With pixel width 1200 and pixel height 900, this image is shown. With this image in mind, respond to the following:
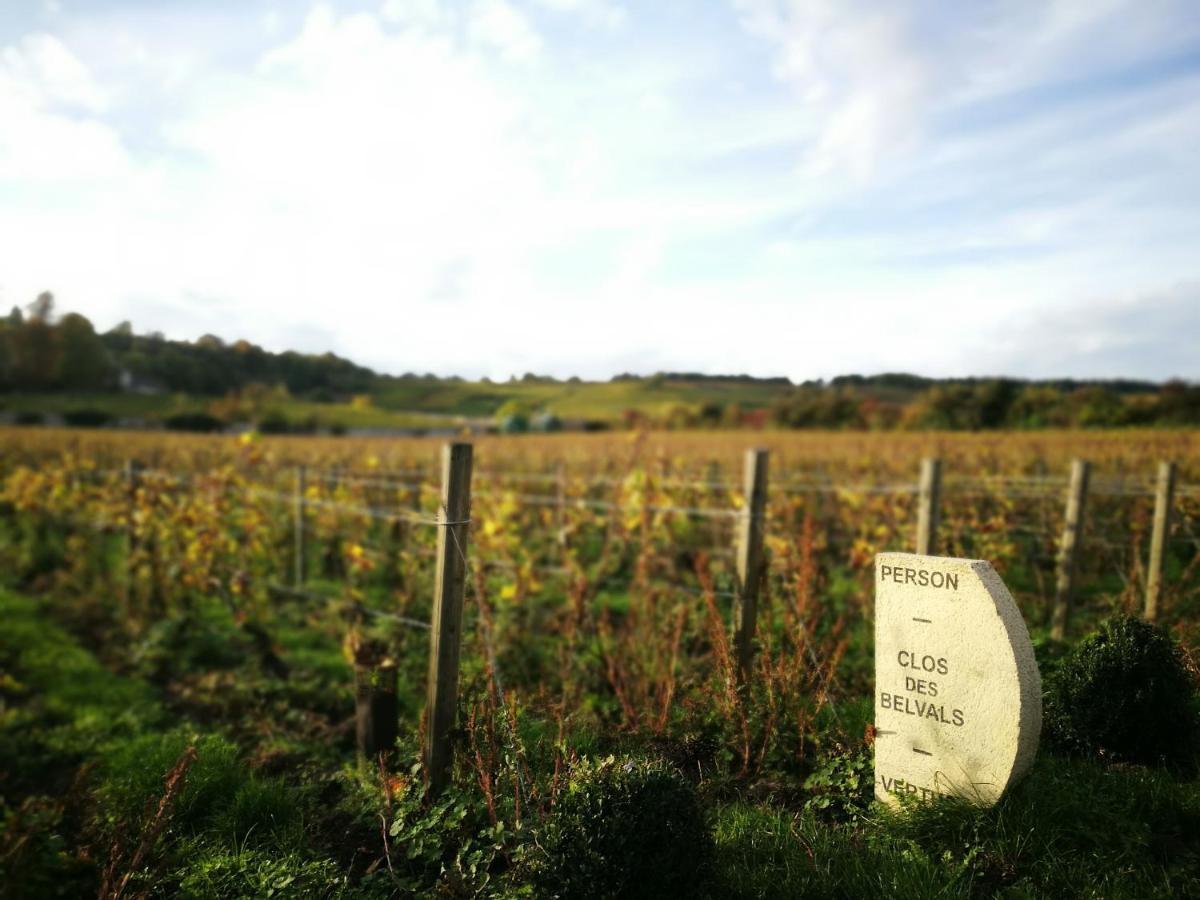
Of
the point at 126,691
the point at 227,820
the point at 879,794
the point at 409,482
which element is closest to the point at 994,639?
the point at 879,794

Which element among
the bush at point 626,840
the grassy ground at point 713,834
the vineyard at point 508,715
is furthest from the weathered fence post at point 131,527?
the bush at point 626,840

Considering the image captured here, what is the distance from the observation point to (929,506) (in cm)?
614

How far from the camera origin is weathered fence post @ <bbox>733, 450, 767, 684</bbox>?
506cm

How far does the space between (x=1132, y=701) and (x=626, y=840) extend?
8.82 feet

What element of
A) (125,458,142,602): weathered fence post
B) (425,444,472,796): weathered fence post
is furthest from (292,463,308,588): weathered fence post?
(425,444,472,796): weathered fence post

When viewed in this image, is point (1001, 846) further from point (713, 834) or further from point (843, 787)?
point (713, 834)

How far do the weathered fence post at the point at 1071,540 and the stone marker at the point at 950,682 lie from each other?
3.57m

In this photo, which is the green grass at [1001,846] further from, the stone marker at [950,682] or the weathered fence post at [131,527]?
the weathered fence post at [131,527]

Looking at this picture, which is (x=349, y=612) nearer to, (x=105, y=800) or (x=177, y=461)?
(x=105, y=800)

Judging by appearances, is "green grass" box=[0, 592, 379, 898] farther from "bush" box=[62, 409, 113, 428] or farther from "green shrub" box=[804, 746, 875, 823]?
"bush" box=[62, 409, 113, 428]

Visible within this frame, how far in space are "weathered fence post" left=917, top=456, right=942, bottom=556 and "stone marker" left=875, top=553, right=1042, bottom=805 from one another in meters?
2.48

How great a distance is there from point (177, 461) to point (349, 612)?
1213 cm

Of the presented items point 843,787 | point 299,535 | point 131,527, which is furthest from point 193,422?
point 843,787

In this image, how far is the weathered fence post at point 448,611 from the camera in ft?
13.0
